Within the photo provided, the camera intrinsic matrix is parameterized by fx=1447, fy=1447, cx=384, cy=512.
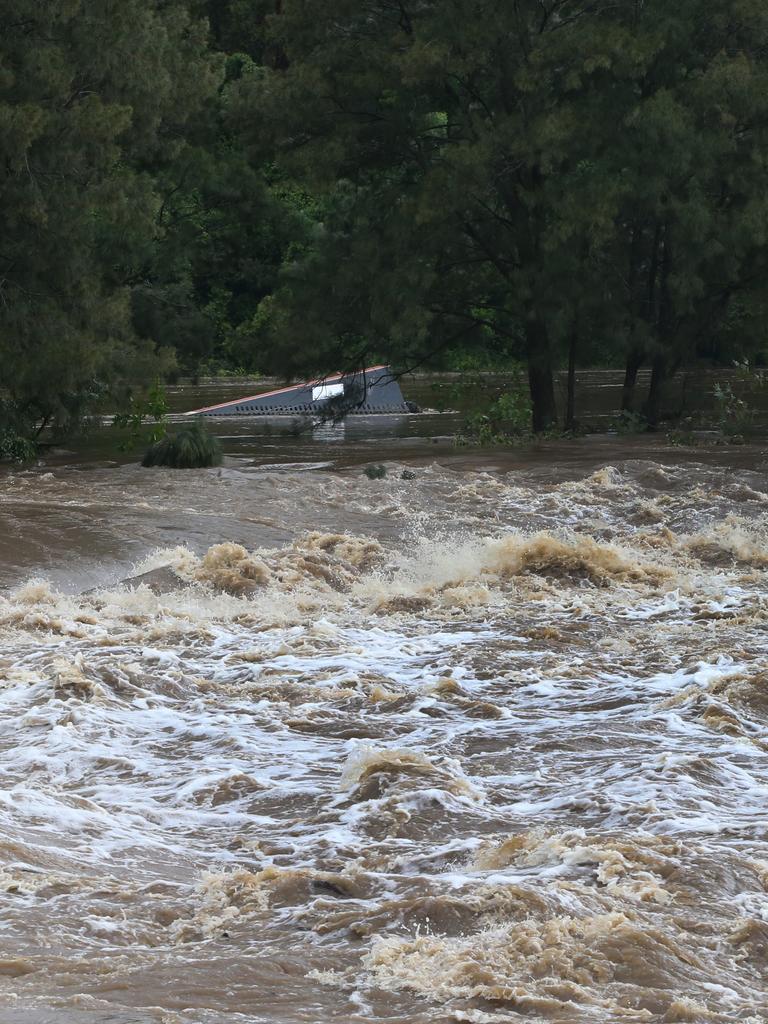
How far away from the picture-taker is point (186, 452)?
1507cm

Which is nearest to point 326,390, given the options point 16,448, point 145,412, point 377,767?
point 145,412

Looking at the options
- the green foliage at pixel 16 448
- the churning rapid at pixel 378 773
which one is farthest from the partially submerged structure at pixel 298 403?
the churning rapid at pixel 378 773

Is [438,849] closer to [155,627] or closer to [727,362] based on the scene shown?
[155,627]

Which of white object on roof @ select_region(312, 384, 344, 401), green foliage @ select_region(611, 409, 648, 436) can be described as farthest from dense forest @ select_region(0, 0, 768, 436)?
white object on roof @ select_region(312, 384, 344, 401)

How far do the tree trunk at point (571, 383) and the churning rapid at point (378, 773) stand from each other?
6504mm

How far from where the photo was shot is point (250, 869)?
4.83 meters

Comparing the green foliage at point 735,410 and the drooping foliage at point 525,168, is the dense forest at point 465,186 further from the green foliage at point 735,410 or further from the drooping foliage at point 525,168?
the green foliage at point 735,410

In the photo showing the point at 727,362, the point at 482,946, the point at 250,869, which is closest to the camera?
the point at 482,946

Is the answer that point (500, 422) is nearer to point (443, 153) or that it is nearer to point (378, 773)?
point (443, 153)

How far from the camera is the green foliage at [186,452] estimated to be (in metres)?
15.1

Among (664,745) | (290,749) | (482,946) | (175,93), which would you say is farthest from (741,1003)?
(175,93)

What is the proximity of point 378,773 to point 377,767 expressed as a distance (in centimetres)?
5

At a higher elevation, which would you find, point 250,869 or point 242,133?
point 242,133

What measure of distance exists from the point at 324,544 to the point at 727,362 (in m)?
9.75
